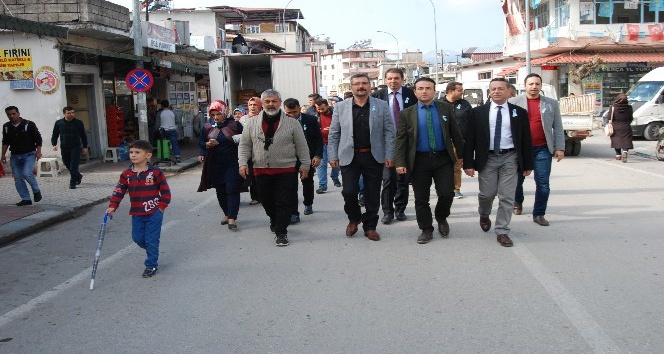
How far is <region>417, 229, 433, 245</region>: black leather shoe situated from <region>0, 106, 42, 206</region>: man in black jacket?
7.05 meters

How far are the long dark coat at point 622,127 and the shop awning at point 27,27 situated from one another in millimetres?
12522

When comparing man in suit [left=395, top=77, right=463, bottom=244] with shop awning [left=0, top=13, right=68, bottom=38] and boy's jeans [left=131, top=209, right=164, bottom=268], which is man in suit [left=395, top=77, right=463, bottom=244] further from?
shop awning [left=0, top=13, right=68, bottom=38]

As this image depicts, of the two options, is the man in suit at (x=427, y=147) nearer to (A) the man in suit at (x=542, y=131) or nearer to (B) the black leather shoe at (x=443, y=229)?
(B) the black leather shoe at (x=443, y=229)

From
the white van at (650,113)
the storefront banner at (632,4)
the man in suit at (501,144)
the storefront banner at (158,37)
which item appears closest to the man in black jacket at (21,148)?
the man in suit at (501,144)

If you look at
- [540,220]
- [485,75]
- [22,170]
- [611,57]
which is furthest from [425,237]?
[485,75]

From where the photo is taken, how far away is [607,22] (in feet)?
115

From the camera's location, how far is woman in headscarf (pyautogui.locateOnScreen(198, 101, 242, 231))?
8.56 m

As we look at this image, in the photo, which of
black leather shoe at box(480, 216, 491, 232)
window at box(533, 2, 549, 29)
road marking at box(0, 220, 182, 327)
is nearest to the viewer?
road marking at box(0, 220, 182, 327)

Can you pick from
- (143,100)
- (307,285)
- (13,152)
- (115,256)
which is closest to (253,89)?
(143,100)

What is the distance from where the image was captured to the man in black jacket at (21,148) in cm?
1094

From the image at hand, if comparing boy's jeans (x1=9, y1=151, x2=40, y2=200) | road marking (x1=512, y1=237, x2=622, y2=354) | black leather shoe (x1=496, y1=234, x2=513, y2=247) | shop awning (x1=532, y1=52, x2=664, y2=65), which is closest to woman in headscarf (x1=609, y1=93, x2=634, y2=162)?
black leather shoe (x1=496, y1=234, x2=513, y2=247)

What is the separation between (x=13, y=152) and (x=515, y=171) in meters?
8.33

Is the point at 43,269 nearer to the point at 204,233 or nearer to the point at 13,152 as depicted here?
the point at 204,233

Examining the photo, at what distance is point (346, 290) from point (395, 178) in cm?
318
